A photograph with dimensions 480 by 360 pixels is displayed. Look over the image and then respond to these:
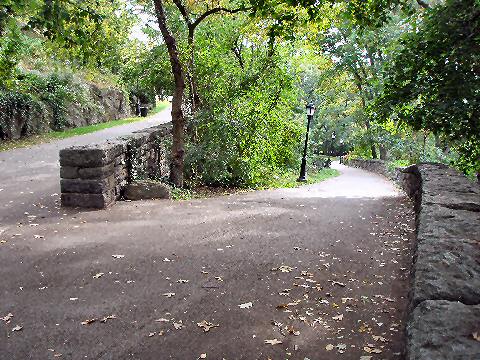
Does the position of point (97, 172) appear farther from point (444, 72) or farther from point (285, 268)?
point (444, 72)

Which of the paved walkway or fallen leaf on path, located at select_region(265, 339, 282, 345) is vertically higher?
the paved walkway

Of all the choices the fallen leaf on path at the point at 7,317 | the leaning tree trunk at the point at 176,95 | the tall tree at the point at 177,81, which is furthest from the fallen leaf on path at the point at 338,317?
the leaning tree trunk at the point at 176,95

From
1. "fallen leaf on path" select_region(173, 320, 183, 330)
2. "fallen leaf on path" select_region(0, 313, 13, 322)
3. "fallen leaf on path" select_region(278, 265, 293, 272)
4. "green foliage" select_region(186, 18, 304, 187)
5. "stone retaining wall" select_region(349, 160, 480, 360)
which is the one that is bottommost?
"fallen leaf on path" select_region(0, 313, 13, 322)

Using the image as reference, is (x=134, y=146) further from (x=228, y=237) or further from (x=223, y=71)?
(x=223, y=71)

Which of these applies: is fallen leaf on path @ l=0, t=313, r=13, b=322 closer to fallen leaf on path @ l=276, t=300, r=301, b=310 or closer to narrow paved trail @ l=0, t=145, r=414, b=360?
narrow paved trail @ l=0, t=145, r=414, b=360

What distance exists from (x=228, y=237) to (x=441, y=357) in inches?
159

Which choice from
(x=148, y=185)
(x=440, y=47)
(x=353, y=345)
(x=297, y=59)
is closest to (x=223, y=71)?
(x=297, y=59)

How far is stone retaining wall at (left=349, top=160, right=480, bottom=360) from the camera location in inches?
85.5

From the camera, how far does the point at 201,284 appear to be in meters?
4.29

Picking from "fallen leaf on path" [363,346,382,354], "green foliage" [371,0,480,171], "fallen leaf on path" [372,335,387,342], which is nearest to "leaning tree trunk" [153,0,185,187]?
"green foliage" [371,0,480,171]

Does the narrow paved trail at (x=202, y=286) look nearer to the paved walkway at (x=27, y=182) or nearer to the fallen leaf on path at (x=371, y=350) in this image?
the fallen leaf on path at (x=371, y=350)

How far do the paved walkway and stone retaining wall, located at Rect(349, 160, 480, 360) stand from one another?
5.83m

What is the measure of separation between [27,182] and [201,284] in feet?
24.7

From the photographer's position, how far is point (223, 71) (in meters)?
13.3
